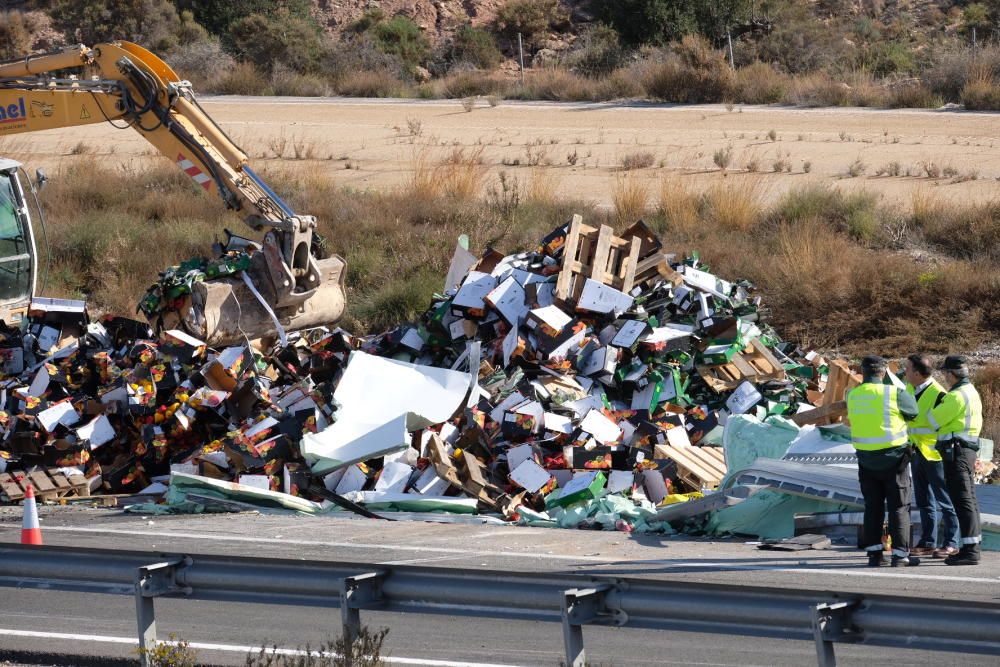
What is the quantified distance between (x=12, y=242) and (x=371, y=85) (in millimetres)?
24326

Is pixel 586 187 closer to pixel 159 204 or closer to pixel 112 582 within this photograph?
pixel 159 204

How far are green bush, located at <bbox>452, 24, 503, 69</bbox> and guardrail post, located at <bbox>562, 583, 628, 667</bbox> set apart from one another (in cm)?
3947

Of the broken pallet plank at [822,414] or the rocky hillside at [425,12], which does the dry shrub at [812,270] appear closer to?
the broken pallet plank at [822,414]

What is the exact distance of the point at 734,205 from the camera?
64.7 feet

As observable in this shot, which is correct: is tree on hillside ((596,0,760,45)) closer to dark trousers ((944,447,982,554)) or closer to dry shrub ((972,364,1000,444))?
dry shrub ((972,364,1000,444))

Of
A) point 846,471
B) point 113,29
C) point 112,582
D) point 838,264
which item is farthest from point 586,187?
point 113,29

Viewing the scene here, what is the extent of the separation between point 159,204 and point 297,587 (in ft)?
60.0

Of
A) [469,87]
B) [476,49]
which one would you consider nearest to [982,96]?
[469,87]

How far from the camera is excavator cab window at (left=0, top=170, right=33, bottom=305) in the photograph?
14.9 meters

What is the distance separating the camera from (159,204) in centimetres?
2303

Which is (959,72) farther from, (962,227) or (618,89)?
(962,227)

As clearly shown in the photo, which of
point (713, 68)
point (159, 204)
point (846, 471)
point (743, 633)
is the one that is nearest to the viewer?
point (743, 633)

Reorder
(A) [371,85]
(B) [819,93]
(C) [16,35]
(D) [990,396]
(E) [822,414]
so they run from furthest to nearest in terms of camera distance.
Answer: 1. (C) [16,35]
2. (A) [371,85]
3. (B) [819,93]
4. (D) [990,396]
5. (E) [822,414]

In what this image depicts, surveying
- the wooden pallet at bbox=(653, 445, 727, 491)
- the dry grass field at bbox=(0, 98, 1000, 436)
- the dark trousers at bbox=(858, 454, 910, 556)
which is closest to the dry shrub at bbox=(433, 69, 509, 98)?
the dry grass field at bbox=(0, 98, 1000, 436)
